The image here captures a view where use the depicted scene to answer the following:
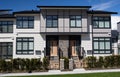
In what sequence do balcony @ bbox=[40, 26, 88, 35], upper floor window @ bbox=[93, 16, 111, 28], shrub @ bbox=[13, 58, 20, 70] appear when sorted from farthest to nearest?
upper floor window @ bbox=[93, 16, 111, 28], balcony @ bbox=[40, 26, 88, 35], shrub @ bbox=[13, 58, 20, 70]

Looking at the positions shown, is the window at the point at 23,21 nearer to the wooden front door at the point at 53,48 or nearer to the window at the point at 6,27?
the window at the point at 6,27

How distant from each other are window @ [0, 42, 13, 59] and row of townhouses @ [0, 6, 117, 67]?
0.76ft

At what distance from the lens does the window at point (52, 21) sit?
Answer: 3117 centimetres

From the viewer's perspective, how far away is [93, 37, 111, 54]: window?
3175 cm

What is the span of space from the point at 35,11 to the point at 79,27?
6.56 m

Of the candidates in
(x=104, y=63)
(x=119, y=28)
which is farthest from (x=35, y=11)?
(x=119, y=28)

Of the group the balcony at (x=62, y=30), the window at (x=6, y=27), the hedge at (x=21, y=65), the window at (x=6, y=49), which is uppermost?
the window at (x=6, y=27)

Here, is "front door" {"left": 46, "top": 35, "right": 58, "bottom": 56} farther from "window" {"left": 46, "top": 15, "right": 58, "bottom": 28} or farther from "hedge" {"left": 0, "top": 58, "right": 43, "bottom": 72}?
"hedge" {"left": 0, "top": 58, "right": 43, "bottom": 72}

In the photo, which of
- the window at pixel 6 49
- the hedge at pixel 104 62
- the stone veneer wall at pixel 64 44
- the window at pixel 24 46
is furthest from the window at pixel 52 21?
the hedge at pixel 104 62

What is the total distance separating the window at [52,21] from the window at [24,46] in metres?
3.47

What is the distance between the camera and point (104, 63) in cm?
2645

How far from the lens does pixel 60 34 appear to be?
31.1m

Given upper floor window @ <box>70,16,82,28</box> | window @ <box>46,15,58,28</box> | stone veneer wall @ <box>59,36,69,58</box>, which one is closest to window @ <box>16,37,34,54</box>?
window @ <box>46,15,58,28</box>

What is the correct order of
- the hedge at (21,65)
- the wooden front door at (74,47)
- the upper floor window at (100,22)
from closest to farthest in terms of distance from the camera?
the hedge at (21,65)
the wooden front door at (74,47)
the upper floor window at (100,22)
